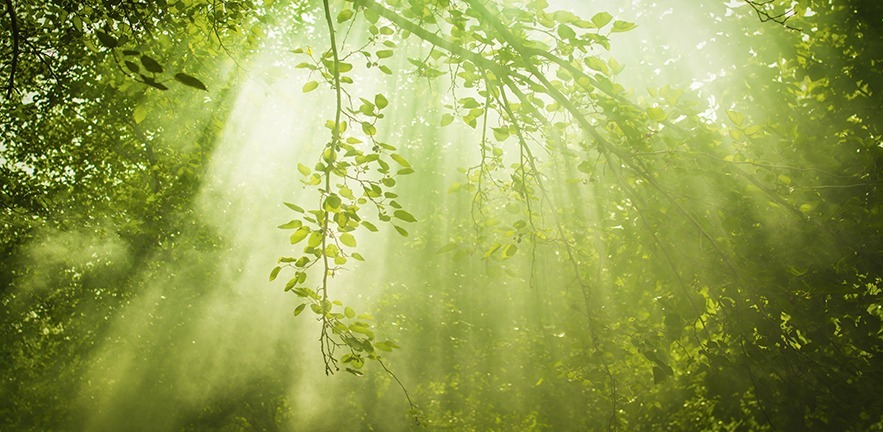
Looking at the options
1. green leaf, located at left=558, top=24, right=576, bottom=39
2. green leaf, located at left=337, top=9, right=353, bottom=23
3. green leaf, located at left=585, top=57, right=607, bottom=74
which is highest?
green leaf, located at left=337, top=9, right=353, bottom=23

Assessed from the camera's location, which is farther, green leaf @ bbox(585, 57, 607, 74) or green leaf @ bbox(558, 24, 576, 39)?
green leaf @ bbox(585, 57, 607, 74)

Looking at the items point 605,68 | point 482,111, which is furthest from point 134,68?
point 605,68

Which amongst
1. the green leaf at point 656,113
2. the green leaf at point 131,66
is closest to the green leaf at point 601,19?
the green leaf at point 656,113

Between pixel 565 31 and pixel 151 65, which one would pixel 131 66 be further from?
pixel 565 31

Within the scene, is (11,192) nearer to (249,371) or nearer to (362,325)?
(249,371)

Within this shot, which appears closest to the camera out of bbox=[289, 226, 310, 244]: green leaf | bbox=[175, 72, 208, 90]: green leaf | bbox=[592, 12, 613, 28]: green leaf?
bbox=[175, 72, 208, 90]: green leaf

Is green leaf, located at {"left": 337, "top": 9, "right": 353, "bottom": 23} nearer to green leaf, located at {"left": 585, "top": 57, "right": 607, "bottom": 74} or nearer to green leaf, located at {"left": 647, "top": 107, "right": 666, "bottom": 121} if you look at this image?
green leaf, located at {"left": 585, "top": 57, "right": 607, "bottom": 74}

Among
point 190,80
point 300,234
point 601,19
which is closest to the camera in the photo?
point 190,80

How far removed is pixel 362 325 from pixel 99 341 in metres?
16.1

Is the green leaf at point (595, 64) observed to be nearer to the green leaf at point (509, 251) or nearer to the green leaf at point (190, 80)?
the green leaf at point (509, 251)

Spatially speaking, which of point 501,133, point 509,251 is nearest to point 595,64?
point 501,133

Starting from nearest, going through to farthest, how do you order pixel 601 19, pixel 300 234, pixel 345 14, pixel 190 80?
pixel 190 80
pixel 601 19
pixel 300 234
pixel 345 14

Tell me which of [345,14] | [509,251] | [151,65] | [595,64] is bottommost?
[509,251]

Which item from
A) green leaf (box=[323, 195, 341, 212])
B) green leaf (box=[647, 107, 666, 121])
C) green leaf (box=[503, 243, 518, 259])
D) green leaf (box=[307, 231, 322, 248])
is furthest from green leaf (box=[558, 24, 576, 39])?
green leaf (box=[307, 231, 322, 248])
